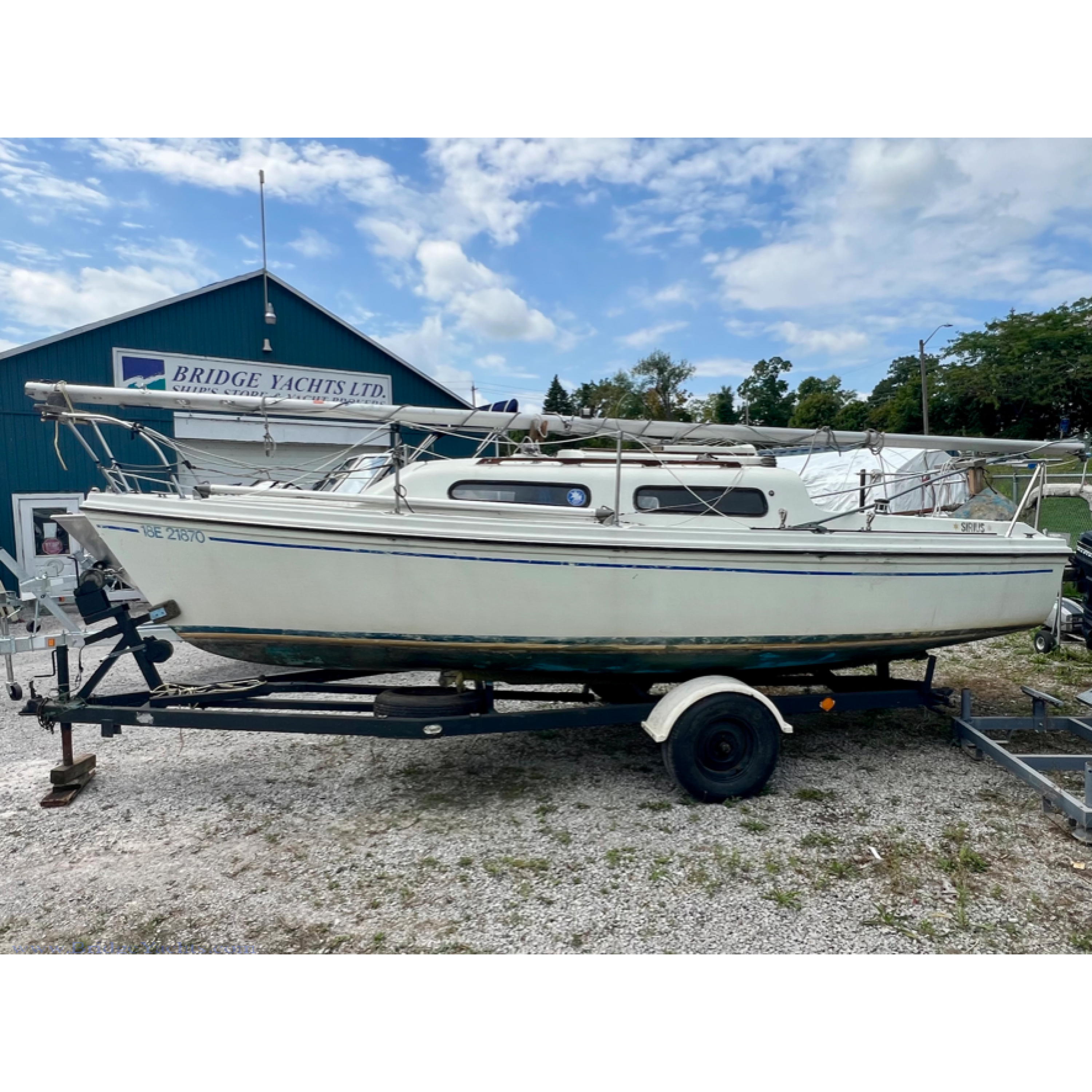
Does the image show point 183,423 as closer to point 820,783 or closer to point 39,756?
point 39,756

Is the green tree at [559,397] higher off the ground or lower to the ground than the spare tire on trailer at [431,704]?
higher

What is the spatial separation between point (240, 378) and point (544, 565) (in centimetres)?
961

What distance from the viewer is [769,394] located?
179 feet

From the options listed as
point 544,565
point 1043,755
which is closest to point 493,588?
point 544,565

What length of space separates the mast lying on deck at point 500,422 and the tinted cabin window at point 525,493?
397mm

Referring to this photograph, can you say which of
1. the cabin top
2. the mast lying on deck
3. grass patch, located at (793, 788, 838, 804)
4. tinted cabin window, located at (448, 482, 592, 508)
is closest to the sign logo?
the mast lying on deck

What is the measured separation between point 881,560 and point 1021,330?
133ft

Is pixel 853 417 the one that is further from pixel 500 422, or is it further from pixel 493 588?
pixel 493 588

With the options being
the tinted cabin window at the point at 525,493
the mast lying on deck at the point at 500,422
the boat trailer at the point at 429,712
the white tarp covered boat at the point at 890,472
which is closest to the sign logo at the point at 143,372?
the mast lying on deck at the point at 500,422

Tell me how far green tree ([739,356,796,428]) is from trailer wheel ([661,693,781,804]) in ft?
164

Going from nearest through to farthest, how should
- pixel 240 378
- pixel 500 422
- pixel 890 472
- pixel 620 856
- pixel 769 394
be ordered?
1. pixel 620 856
2. pixel 500 422
3. pixel 890 472
4. pixel 240 378
5. pixel 769 394

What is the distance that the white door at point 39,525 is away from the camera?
31.5 feet

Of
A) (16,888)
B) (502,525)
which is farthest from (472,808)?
(16,888)

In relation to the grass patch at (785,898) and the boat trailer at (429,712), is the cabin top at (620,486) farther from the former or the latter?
the grass patch at (785,898)
